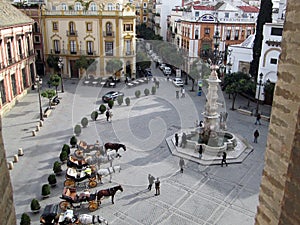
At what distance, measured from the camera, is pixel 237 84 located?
27891 millimetres

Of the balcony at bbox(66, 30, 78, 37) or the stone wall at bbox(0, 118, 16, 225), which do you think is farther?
the balcony at bbox(66, 30, 78, 37)

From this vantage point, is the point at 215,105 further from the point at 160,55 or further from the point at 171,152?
the point at 160,55

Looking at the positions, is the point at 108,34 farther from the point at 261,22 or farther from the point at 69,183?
the point at 69,183

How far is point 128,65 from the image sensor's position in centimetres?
3881

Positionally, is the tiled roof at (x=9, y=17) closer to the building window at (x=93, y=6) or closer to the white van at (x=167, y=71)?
the building window at (x=93, y=6)

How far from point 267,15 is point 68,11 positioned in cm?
2133

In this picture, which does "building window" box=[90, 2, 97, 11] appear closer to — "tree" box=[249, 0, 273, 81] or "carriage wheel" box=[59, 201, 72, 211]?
"tree" box=[249, 0, 273, 81]

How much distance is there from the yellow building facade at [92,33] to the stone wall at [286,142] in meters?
33.0

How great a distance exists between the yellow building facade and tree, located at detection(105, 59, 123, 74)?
582mm

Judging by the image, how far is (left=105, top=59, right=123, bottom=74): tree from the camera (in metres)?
37.2

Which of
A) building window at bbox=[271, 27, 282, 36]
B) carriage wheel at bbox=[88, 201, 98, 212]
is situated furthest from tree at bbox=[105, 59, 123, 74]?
carriage wheel at bbox=[88, 201, 98, 212]

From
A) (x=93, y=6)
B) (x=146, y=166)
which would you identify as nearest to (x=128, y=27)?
(x=93, y=6)

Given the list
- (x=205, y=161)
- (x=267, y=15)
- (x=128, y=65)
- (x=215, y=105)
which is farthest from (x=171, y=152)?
(x=128, y=65)

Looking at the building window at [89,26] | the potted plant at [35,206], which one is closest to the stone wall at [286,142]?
the potted plant at [35,206]
